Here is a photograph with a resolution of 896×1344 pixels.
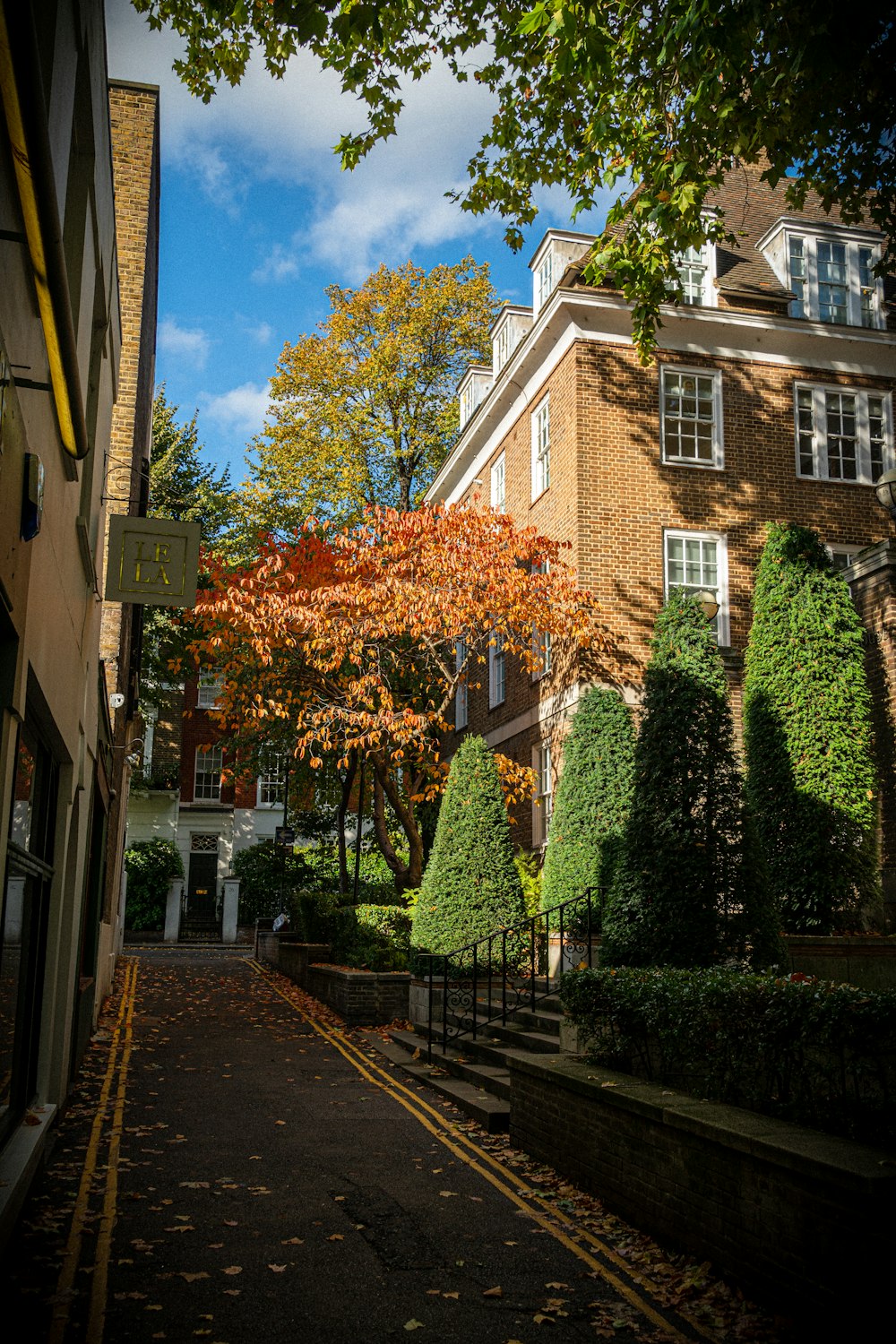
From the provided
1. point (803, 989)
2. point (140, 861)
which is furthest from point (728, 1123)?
point (140, 861)

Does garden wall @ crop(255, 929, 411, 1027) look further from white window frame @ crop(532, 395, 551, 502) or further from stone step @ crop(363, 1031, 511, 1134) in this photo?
white window frame @ crop(532, 395, 551, 502)

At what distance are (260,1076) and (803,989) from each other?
7.60 meters

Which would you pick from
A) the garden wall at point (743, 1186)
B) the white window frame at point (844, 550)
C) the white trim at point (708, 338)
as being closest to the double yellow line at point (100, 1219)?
the garden wall at point (743, 1186)

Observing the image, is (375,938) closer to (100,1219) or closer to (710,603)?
(710,603)

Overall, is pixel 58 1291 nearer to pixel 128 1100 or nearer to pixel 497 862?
pixel 128 1100

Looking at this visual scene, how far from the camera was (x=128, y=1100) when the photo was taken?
10.7m

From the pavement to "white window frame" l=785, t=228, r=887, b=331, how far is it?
16227 millimetres

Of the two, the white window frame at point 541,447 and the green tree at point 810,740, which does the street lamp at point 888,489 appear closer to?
the green tree at point 810,740

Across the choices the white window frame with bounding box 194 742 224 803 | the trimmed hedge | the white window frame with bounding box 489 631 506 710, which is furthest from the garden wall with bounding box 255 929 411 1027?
the white window frame with bounding box 194 742 224 803

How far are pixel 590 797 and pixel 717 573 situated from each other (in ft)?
18.1

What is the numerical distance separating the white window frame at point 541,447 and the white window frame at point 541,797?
4.83m

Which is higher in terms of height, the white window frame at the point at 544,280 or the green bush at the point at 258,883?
the white window frame at the point at 544,280

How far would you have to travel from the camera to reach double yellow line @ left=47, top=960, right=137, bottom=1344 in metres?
5.11

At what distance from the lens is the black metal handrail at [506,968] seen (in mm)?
→ 13297
